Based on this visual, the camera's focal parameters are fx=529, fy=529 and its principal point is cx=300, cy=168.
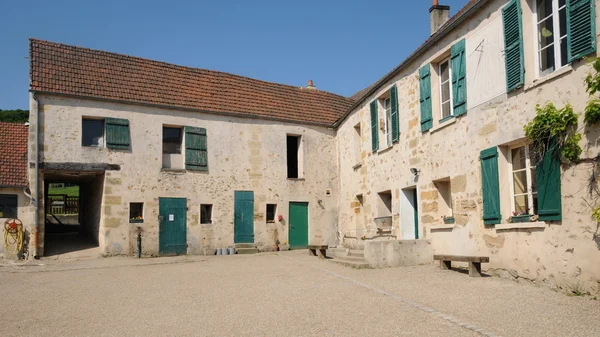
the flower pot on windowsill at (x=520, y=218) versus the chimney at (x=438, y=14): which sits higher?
the chimney at (x=438, y=14)

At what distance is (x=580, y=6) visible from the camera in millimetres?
7375

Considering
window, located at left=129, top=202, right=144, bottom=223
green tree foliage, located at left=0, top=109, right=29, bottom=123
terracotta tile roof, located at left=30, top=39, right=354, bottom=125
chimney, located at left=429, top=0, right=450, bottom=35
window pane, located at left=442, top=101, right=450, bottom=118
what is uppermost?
green tree foliage, located at left=0, top=109, right=29, bottom=123

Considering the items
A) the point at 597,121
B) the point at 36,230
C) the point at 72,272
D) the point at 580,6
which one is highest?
the point at 580,6

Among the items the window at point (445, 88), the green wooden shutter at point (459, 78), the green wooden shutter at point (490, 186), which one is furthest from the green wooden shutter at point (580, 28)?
the window at point (445, 88)

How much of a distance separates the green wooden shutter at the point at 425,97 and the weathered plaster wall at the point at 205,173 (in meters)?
8.86

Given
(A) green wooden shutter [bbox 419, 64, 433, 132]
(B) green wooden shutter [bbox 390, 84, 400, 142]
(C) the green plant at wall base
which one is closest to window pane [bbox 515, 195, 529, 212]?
(C) the green plant at wall base

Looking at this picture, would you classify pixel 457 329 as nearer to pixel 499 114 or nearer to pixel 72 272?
pixel 499 114

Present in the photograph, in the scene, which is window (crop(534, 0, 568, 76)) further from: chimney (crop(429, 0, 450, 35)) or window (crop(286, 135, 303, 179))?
window (crop(286, 135, 303, 179))

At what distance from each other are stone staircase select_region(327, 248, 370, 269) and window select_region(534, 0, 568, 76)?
18.3 ft

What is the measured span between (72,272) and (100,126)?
6014 mm

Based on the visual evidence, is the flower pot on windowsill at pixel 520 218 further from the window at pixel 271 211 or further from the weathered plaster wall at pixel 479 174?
the window at pixel 271 211

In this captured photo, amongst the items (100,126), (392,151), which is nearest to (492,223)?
(392,151)

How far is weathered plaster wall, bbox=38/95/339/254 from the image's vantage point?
55.2 ft

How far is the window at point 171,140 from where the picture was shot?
61.3 feet
